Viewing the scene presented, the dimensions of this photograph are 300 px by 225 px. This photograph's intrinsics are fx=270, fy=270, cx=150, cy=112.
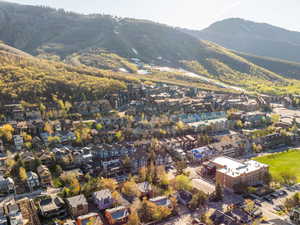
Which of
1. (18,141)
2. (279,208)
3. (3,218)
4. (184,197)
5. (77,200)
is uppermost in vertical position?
(18,141)

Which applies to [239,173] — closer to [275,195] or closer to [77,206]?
[275,195]

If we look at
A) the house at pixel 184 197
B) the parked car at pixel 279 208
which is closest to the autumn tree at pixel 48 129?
the house at pixel 184 197

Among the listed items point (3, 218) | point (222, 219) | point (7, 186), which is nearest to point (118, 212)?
point (222, 219)

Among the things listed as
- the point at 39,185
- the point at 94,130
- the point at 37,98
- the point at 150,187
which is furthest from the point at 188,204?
the point at 37,98

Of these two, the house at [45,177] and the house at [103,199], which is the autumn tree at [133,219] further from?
the house at [45,177]

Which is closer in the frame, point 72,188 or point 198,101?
point 72,188

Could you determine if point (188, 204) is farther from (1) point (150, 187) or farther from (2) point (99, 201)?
(2) point (99, 201)
